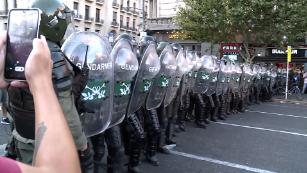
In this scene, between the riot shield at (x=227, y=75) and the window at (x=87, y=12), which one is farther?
the window at (x=87, y=12)

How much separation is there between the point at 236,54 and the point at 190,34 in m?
2.97

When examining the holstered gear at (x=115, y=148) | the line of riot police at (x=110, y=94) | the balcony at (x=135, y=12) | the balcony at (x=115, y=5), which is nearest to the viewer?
the line of riot police at (x=110, y=94)

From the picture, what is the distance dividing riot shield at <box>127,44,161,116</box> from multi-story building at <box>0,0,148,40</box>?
36.5 meters

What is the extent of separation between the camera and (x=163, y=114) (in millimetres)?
6023

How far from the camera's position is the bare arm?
3.44 feet

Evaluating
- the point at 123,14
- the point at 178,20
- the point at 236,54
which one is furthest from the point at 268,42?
the point at 123,14

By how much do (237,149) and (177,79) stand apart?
4.83 feet

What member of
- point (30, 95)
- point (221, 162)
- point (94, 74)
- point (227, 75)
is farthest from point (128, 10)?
point (30, 95)

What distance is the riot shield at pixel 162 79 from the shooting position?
5.39 metres

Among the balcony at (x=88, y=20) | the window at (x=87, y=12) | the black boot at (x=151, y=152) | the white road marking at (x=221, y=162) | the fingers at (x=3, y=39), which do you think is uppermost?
the window at (x=87, y=12)

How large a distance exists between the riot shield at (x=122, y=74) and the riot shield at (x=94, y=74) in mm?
439

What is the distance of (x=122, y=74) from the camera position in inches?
164

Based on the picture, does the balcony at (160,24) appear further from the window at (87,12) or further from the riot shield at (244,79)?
the riot shield at (244,79)

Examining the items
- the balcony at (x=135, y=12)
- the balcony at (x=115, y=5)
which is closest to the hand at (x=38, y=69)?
the balcony at (x=115, y=5)
